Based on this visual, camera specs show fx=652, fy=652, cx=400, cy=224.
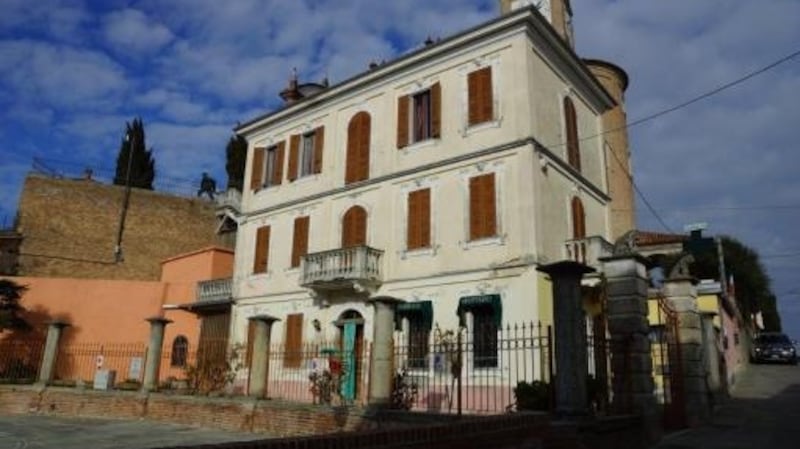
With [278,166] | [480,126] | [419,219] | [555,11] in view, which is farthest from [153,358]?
[555,11]

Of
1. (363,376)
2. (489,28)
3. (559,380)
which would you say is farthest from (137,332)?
(559,380)

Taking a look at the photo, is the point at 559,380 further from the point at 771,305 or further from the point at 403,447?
the point at 771,305

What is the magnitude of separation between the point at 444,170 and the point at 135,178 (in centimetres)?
2697

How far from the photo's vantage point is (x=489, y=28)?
18.6 metres

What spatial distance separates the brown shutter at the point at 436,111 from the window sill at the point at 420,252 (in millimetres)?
3406

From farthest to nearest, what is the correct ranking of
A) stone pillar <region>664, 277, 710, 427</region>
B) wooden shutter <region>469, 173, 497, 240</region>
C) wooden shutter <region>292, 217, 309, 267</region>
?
wooden shutter <region>292, 217, 309, 267</region> < wooden shutter <region>469, 173, 497, 240</region> < stone pillar <region>664, 277, 710, 427</region>

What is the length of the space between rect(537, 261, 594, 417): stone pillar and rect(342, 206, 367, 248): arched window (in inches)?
467

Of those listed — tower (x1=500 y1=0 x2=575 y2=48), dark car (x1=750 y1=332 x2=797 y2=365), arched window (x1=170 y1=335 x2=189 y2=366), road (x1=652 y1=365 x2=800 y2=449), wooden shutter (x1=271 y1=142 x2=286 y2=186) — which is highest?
tower (x1=500 y1=0 x2=575 y2=48)

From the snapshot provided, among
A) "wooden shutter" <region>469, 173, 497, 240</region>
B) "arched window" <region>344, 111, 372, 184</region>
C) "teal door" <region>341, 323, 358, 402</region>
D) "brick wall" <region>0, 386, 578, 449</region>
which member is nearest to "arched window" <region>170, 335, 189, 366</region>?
"brick wall" <region>0, 386, 578, 449</region>

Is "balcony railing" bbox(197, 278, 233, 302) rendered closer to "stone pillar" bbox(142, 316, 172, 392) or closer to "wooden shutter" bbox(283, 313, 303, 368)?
"wooden shutter" bbox(283, 313, 303, 368)

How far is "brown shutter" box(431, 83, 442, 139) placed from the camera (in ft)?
63.9

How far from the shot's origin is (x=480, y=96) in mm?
18750

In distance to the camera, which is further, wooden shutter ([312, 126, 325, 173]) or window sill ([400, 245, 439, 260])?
wooden shutter ([312, 126, 325, 173])

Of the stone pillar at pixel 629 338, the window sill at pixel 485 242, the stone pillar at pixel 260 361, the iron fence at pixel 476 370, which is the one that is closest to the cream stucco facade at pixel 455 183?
the window sill at pixel 485 242
